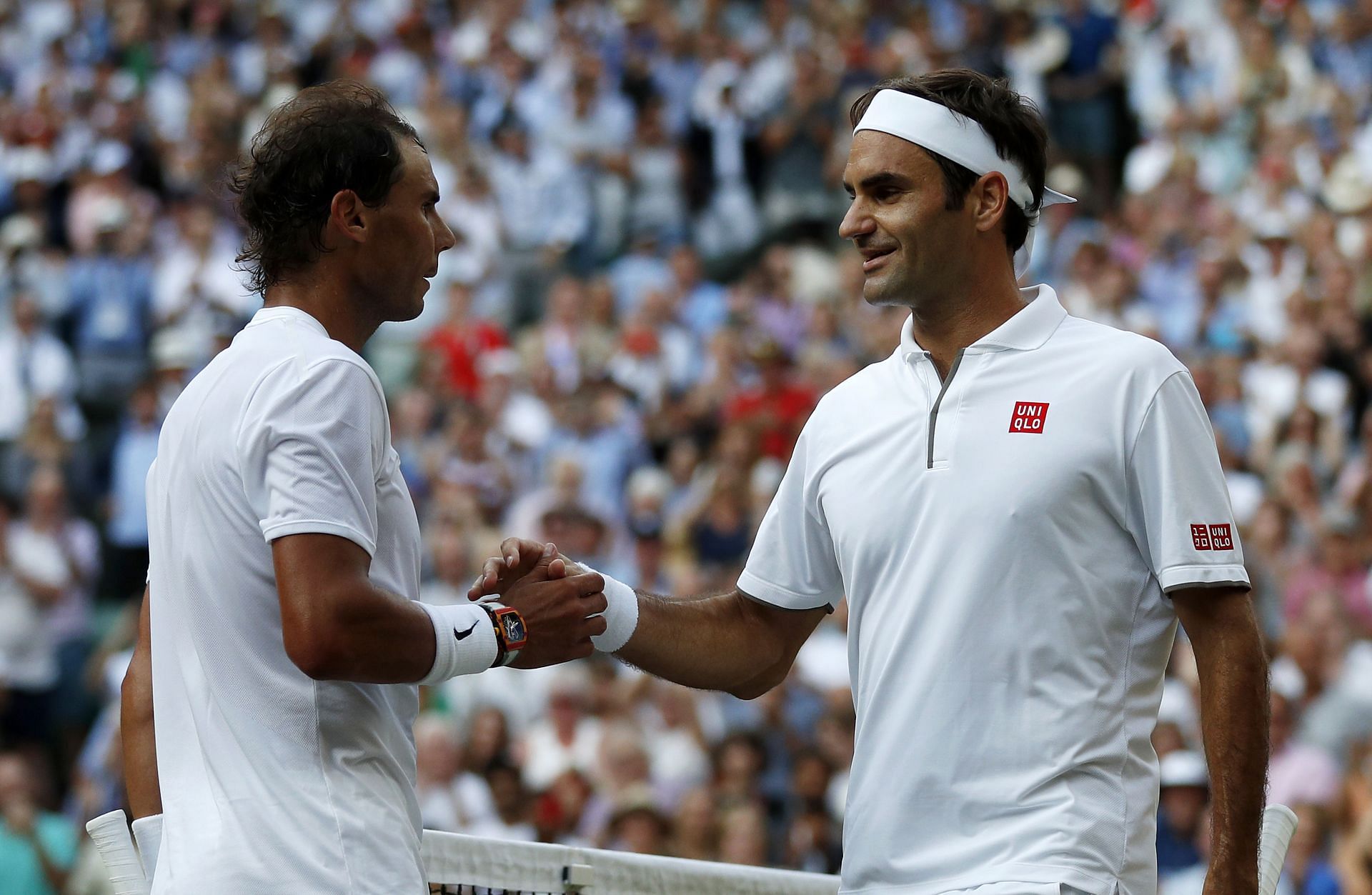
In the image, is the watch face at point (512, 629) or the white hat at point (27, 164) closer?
the watch face at point (512, 629)

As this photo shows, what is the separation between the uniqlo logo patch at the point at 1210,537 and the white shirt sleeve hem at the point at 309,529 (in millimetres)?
1570

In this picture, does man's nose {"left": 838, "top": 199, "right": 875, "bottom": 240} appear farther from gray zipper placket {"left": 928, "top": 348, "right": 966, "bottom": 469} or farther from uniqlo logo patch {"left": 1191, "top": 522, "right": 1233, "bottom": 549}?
uniqlo logo patch {"left": 1191, "top": 522, "right": 1233, "bottom": 549}

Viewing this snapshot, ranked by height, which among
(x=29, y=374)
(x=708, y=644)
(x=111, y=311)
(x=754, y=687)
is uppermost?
(x=111, y=311)

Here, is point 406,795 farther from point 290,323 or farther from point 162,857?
point 290,323

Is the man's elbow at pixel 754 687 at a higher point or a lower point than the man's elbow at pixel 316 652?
lower

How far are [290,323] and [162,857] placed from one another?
942mm

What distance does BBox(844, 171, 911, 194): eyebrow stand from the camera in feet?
12.9

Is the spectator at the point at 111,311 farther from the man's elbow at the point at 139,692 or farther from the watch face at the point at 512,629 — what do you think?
the watch face at the point at 512,629

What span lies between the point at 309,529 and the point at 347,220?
68cm

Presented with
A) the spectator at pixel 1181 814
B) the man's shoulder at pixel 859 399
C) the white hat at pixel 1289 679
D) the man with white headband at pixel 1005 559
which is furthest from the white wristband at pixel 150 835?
the white hat at pixel 1289 679

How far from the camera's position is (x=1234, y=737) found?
338 centimetres

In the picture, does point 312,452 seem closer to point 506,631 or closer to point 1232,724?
point 506,631


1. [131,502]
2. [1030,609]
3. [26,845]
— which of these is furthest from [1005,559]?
[131,502]

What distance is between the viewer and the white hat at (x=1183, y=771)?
7879 millimetres
